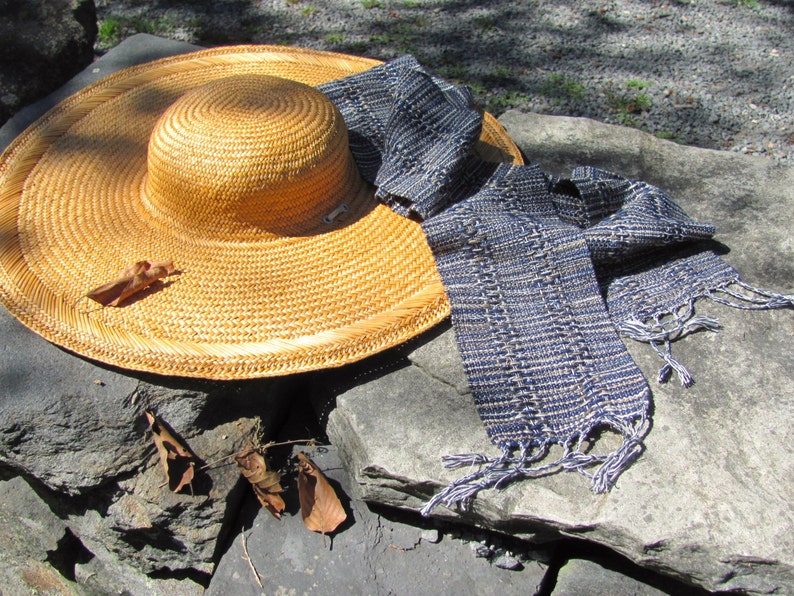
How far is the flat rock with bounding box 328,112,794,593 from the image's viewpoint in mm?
1562

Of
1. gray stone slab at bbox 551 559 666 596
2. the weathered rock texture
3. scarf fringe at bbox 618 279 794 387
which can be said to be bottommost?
gray stone slab at bbox 551 559 666 596

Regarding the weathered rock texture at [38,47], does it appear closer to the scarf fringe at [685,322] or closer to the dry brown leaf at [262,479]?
the dry brown leaf at [262,479]

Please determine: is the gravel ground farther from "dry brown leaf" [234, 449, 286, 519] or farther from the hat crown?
"dry brown leaf" [234, 449, 286, 519]

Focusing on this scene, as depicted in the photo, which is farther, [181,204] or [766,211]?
[766,211]

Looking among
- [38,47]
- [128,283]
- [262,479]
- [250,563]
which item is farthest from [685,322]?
[38,47]

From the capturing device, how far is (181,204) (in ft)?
6.62

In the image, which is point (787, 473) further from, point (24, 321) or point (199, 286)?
point (24, 321)

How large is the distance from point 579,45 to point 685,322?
2401 millimetres

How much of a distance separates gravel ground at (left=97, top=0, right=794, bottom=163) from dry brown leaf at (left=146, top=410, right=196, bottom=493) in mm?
2284

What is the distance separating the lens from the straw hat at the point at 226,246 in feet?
6.02

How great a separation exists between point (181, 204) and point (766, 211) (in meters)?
1.74

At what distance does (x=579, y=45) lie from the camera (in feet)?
12.8

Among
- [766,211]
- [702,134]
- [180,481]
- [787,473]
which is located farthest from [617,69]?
[180,481]

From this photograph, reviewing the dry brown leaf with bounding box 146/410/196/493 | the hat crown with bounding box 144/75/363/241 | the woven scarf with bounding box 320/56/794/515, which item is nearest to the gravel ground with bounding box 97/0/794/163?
the woven scarf with bounding box 320/56/794/515
